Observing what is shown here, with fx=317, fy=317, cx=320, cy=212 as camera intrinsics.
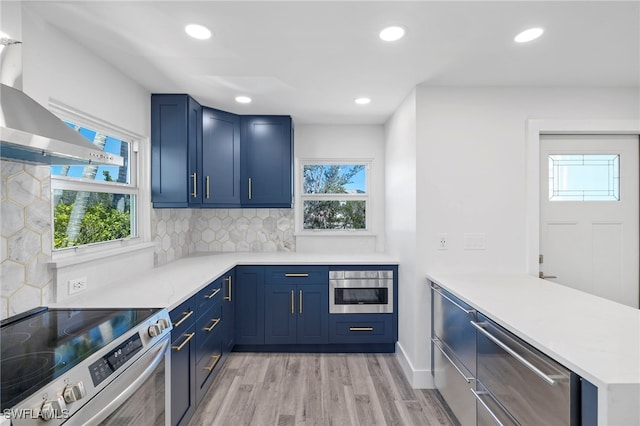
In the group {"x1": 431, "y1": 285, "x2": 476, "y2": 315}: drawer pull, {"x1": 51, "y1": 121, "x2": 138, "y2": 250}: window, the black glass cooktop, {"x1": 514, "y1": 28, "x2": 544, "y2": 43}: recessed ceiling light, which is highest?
{"x1": 514, "y1": 28, "x2": 544, "y2": 43}: recessed ceiling light

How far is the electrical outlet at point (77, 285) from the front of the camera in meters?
1.88

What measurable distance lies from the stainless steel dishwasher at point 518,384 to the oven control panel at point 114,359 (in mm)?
1669

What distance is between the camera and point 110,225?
245 centimetres

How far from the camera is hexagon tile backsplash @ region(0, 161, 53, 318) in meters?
1.54

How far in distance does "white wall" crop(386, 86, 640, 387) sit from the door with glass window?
0.25 meters

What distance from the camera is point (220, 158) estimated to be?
329cm

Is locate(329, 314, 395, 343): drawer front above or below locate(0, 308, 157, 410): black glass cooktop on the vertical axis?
below

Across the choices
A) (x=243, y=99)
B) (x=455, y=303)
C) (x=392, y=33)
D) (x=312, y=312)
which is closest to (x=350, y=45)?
(x=392, y=33)

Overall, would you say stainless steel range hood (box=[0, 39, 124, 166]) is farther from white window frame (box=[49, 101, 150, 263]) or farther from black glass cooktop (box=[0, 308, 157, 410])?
black glass cooktop (box=[0, 308, 157, 410])

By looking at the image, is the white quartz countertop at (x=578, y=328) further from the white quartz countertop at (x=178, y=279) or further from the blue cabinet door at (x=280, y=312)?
the blue cabinet door at (x=280, y=312)

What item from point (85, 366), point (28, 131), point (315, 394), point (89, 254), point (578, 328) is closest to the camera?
point (85, 366)

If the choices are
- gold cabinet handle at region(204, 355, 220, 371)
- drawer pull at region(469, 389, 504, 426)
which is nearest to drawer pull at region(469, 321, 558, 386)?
drawer pull at region(469, 389, 504, 426)

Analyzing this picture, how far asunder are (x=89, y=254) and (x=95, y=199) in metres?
0.46

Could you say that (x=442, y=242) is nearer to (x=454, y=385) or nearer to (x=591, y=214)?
(x=454, y=385)
